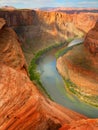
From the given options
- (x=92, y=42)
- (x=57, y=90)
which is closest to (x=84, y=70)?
(x=57, y=90)

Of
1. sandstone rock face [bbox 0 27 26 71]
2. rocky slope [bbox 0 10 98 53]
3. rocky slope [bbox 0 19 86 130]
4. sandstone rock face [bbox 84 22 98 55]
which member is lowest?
rocky slope [bbox 0 10 98 53]

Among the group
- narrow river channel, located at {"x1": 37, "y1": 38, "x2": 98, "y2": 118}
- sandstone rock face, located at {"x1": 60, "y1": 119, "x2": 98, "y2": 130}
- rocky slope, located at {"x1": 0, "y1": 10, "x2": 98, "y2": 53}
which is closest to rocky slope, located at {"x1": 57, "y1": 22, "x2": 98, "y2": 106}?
narrow river channel, located at {"x1": 37, "y1": 38, "x2": 98, "y2": 118}

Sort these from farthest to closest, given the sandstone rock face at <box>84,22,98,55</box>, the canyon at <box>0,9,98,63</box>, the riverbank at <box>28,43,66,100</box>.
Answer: the canyon at <box>0,9,98,63</box> < the sandstone rock face at <box>84,22,98,55</box> < the riverbank at <box>28,43,66,100</box>

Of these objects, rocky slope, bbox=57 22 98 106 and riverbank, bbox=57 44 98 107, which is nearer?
riverbank, bbox=57 44 98 107

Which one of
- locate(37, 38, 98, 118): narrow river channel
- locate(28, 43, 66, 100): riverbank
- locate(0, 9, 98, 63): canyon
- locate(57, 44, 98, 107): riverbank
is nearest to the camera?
locate(37, 38, 98, 118): narrow river channel

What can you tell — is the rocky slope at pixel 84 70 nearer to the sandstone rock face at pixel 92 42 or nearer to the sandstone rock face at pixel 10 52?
the sandstone rock face at pixel 92 42

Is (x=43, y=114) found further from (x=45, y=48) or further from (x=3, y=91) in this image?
(x=45, y=48)

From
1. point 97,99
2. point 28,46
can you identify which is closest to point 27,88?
point 97,99

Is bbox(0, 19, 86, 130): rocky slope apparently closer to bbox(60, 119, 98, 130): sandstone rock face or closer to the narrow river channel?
bbox(60, 119, 98, 130): sandstone rock face
